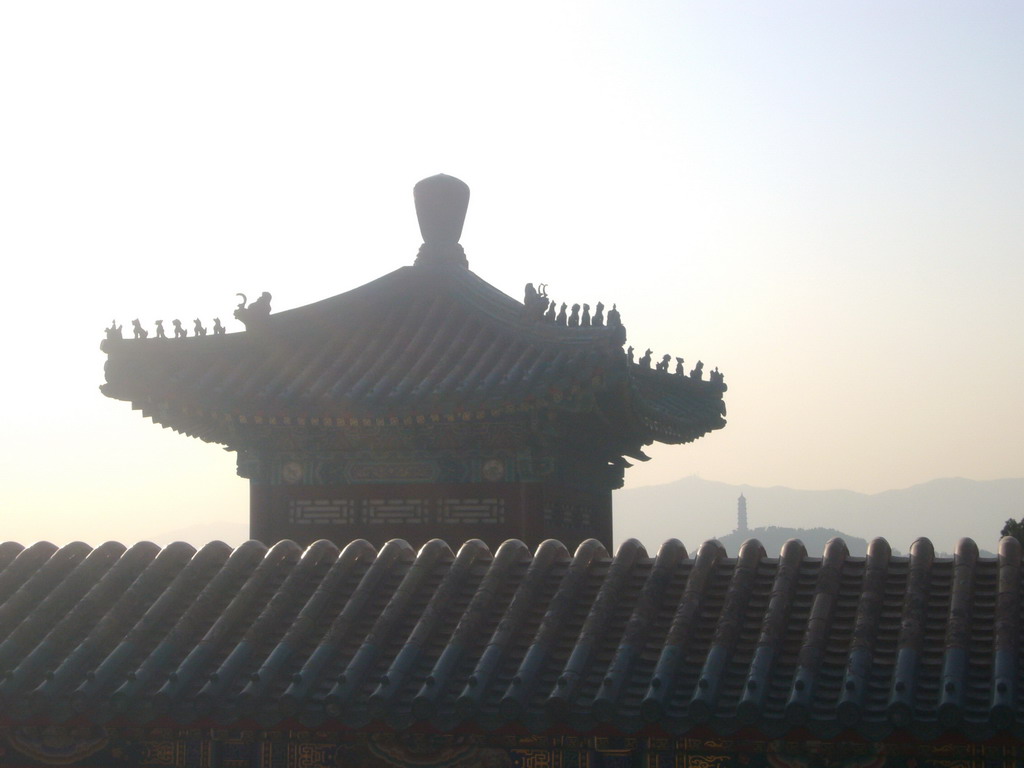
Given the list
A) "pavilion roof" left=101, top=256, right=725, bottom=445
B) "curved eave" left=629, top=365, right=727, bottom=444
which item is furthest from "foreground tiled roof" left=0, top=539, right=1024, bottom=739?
"curved eave" left=629, top=365, right=727, bottom=444

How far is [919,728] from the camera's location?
8.42m

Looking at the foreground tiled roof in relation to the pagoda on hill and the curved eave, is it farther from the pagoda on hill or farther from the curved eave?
the curved eave

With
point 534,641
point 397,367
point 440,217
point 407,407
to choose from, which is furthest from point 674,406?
point 534,641

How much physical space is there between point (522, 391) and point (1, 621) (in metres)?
6.38

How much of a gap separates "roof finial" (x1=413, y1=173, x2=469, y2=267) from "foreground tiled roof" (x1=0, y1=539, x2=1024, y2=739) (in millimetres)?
7591

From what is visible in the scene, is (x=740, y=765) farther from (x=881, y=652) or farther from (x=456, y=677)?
(x=456, y=677)

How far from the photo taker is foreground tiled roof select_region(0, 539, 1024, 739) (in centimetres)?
881

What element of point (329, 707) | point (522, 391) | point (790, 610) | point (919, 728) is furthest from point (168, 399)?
point (919, 728)

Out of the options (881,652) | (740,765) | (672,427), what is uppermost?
(672,427)

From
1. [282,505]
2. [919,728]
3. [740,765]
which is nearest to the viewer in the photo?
[919,728]

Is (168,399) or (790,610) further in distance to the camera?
(168,399)

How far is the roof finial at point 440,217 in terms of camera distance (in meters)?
18.1

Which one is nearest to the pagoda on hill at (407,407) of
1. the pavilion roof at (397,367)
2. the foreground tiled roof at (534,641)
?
the pavilion roof at (397,367)

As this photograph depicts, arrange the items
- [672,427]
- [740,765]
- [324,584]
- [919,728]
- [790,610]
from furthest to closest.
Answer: [672,427] → [324,584] → [790,610] → [740,765] → [919,728]
